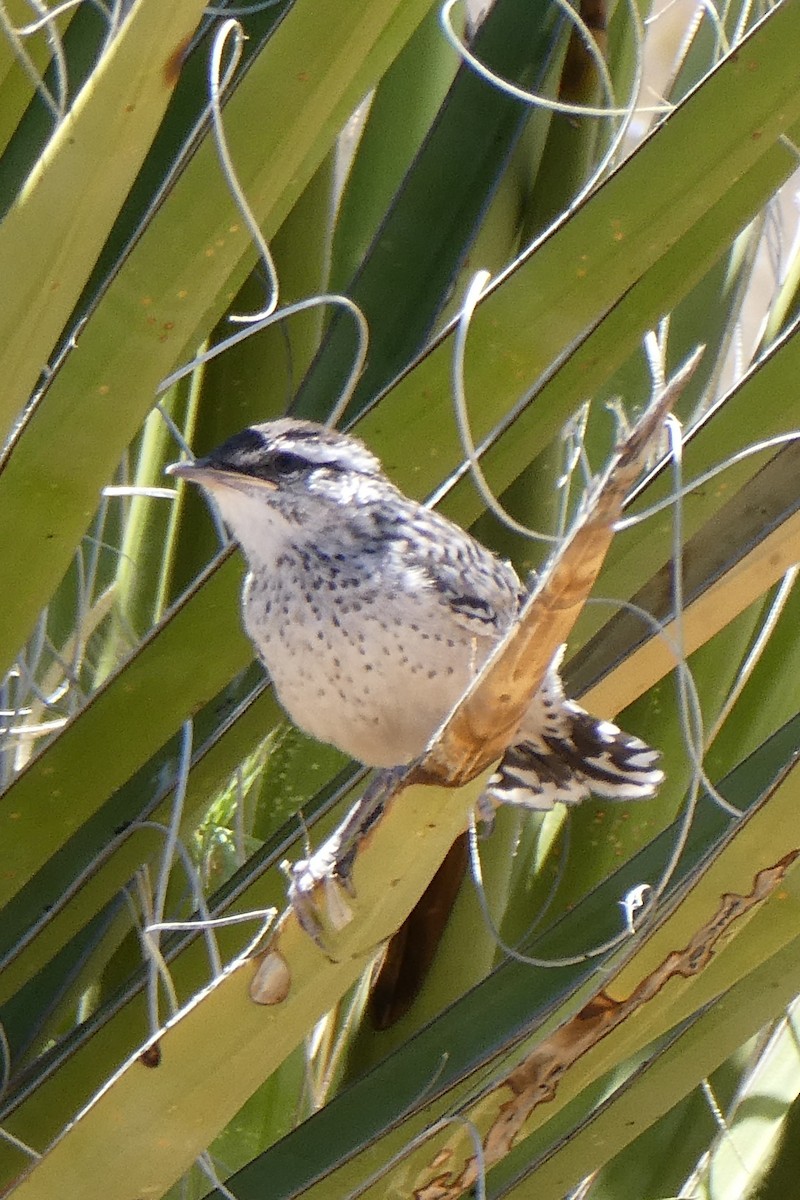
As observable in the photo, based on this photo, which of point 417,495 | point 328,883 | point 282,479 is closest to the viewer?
point 328,883

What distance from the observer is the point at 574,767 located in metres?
1.43

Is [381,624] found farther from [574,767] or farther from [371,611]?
[574,767]

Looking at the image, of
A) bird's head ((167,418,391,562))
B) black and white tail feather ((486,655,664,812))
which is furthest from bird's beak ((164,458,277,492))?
black and white tail feather ((486,655,664,812))

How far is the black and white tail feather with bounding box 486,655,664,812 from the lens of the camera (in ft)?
4.39

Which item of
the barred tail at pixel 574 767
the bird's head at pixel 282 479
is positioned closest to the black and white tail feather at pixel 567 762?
the barred tail at pixel 574 767

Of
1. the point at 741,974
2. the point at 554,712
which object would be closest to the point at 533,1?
the point at 554,712

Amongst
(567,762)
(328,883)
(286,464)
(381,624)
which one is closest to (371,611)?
(381,624)

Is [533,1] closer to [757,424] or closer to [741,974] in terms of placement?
[757,424]

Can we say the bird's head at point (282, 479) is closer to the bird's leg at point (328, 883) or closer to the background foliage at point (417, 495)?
the background foliage at point (417, 495)

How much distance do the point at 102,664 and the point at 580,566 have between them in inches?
43.1

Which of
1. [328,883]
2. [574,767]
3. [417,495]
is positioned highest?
[417,495]

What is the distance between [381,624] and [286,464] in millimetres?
→ 189

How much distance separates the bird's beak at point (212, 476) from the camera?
1.26m

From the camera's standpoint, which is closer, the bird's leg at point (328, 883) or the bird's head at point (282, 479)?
the bird's leg at point (328, 883)
